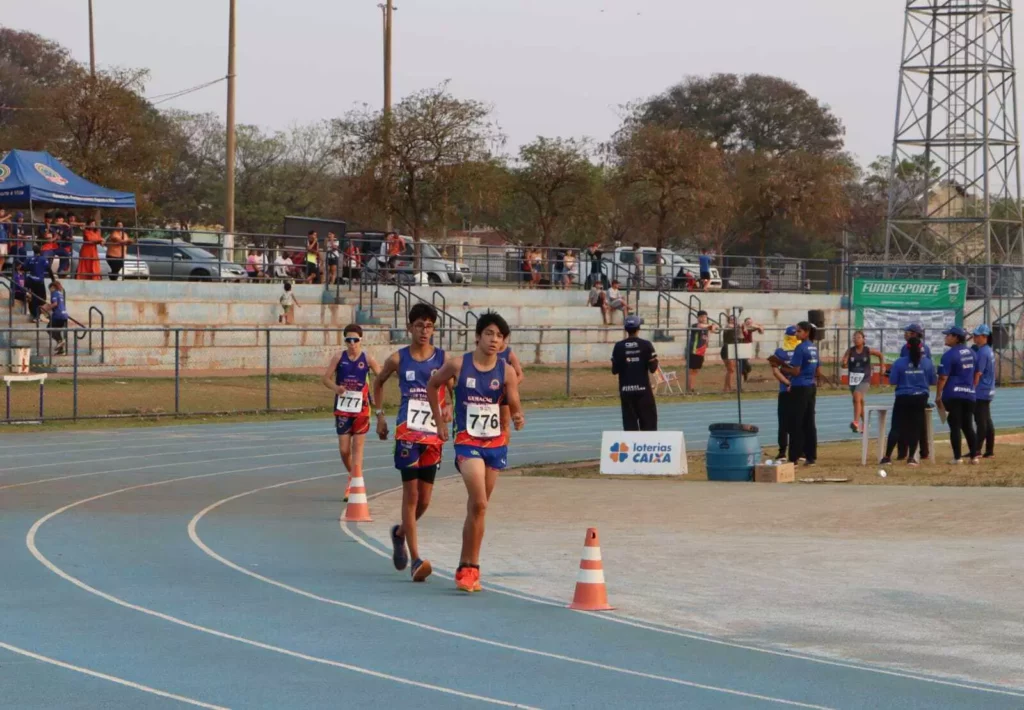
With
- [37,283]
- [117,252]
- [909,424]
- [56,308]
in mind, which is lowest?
[909,424]

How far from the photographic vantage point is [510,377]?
11.0 m

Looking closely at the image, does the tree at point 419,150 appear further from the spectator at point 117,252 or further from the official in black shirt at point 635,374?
the official in black shirt at point 635,374

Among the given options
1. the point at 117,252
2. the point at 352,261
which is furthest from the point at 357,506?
the point at 352,261

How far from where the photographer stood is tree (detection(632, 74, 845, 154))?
98438 mm

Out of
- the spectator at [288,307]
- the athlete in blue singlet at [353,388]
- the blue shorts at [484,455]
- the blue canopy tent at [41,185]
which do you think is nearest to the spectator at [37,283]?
the blue canopy tent at [41,185]

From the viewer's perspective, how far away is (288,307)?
38219 millimetres

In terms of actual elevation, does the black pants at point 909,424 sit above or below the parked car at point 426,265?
below

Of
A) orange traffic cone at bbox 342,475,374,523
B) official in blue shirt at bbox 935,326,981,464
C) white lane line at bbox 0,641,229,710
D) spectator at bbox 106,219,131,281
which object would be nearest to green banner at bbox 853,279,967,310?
official in blue shirt at bbox 935,326,981,464

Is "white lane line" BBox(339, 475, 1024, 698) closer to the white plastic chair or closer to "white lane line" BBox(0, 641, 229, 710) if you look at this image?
"white lane line" BBox(0, 641, 229, 710)

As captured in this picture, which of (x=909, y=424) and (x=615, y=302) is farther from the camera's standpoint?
(x=615, y=302)

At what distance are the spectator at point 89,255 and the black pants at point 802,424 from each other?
20.3m

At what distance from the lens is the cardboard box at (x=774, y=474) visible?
1900cm

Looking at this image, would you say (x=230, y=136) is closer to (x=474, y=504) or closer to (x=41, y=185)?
(x=41, y=185)

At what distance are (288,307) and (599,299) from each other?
9.74 metres
